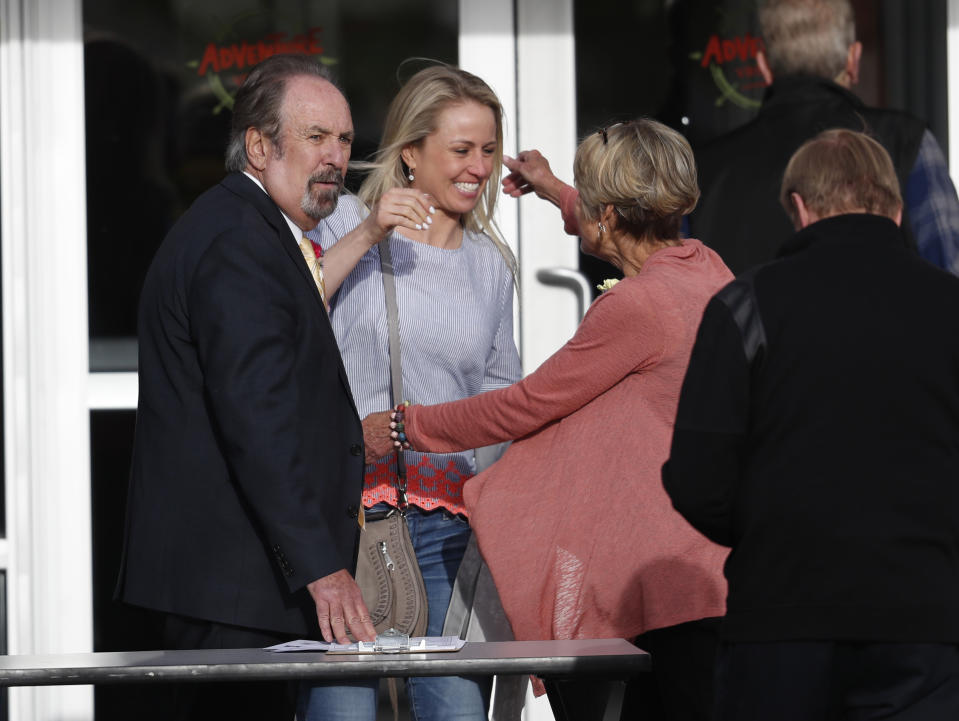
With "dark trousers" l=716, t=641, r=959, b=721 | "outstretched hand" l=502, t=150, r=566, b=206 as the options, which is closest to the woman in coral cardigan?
"dark trousers" l=716, t=641, r=959, b=721

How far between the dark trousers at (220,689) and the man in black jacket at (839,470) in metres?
0.91

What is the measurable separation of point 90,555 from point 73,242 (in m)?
0.89

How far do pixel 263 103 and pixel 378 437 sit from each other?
0.74 m

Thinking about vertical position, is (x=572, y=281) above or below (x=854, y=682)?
above

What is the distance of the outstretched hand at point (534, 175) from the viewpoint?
3.56 metres

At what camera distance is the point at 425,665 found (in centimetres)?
246

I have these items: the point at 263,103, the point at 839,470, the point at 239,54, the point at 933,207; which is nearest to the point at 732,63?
the point at 933,207

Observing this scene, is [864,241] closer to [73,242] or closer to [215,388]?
[215,388]

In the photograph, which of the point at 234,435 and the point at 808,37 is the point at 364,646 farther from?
the point at 808,37

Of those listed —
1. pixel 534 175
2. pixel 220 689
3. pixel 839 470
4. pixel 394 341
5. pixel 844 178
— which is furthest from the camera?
pixel 534 175

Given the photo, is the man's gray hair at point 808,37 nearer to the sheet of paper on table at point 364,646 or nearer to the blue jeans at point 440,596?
the blue jeans at point 440,596

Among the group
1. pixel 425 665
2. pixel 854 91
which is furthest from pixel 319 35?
pixel 425 665

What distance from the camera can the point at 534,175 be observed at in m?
3.58

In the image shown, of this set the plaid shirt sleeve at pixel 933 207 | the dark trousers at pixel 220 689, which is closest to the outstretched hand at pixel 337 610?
the dark trousers at pixel 220 689
